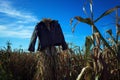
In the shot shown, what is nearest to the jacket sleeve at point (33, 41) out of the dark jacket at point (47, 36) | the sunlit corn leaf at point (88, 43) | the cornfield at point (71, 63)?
the dark jacket at point (47, 36)

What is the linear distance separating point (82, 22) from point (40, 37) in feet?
10.8

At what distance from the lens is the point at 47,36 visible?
6.91 meters

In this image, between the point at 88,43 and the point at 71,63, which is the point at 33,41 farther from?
the point at 88,43

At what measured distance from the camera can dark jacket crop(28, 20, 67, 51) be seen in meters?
6.87

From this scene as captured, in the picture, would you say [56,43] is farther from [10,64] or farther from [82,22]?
[82,22]

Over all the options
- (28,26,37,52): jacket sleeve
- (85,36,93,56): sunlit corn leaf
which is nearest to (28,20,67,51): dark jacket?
(28,26,37,52): jacket sleeve

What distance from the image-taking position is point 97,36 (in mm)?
3748

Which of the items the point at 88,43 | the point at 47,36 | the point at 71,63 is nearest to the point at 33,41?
the point at 47,36


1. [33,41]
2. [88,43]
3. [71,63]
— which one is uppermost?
[33,41]

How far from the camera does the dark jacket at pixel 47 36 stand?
6867mm

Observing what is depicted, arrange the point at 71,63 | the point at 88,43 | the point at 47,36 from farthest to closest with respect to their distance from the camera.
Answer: the point at 47,36 → the point at 71,63 → the point at 88,43

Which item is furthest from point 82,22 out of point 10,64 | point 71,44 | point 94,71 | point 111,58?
point 10,64

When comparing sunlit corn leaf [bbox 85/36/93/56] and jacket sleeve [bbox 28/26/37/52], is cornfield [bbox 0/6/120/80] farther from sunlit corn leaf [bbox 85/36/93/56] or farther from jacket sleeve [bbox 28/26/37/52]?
jacket sleeve [bbox 28/26/37/52]

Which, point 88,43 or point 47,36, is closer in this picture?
point 88,43
